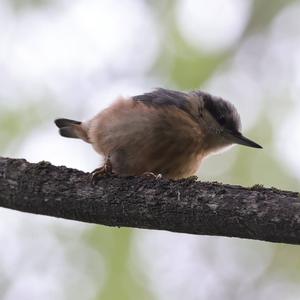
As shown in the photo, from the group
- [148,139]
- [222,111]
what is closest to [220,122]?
[222,111]

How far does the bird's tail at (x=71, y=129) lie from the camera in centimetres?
538

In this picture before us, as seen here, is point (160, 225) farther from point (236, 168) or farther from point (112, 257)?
point (236, 168)

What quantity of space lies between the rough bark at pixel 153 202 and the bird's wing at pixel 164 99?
137 cm

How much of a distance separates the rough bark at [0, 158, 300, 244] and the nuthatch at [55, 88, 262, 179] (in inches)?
34.9

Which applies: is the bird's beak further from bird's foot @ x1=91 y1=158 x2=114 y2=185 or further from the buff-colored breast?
bird's foot @ x1=91 y1=158 x2=114 y2=185

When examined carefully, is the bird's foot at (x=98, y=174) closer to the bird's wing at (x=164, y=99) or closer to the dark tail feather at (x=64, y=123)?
the bird's wing at (x=164, y=99)

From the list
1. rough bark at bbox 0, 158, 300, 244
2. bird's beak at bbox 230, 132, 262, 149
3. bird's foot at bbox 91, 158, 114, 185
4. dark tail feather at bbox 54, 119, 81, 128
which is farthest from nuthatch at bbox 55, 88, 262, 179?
rough bark at bbox 0, 158, 300, 244

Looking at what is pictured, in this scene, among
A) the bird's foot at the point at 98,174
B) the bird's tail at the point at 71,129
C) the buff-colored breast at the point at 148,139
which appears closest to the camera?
the bird's foot at the point at 98,174

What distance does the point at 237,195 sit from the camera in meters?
3.22

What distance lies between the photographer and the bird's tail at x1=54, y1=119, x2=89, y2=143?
5383 mm

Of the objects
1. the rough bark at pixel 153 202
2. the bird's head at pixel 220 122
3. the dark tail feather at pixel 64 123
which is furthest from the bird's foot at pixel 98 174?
the dark tail feather at pixel 64 123

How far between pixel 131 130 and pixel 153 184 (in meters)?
1.20

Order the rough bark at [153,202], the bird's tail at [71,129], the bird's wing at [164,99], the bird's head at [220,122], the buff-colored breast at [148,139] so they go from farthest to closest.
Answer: the bird's tail at [71,129] < the bird's head at [220,122] < the bird's wing at [164,99] < the buff-colored breast at [148,139] < the rough bark at [153,202]

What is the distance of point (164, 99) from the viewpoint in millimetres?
5008
